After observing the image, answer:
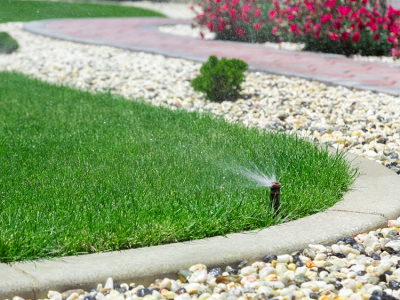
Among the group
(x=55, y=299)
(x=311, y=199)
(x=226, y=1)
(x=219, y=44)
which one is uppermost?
(x=226, y=1)

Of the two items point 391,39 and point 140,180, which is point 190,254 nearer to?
point 140,180

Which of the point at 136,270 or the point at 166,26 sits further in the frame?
the point at 166,26

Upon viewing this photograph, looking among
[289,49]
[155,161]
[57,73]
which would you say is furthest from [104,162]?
[289,49]

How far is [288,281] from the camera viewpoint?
2148 millimetres

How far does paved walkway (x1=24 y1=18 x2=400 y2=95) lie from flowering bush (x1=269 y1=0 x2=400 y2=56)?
0.46 meters

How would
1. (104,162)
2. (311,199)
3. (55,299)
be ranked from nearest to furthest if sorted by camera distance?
(55,299), (311,199), (104,162)

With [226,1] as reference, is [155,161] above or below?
below

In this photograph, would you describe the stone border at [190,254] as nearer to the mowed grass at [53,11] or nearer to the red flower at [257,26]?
the red flower at [257,26]

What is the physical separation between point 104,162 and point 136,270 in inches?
53.2

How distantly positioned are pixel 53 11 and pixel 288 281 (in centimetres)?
1908

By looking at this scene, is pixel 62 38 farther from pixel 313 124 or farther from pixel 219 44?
pixel 313 124

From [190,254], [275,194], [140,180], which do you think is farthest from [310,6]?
[190,254]

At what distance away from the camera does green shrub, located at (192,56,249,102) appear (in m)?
5.51

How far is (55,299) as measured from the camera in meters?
1.98
